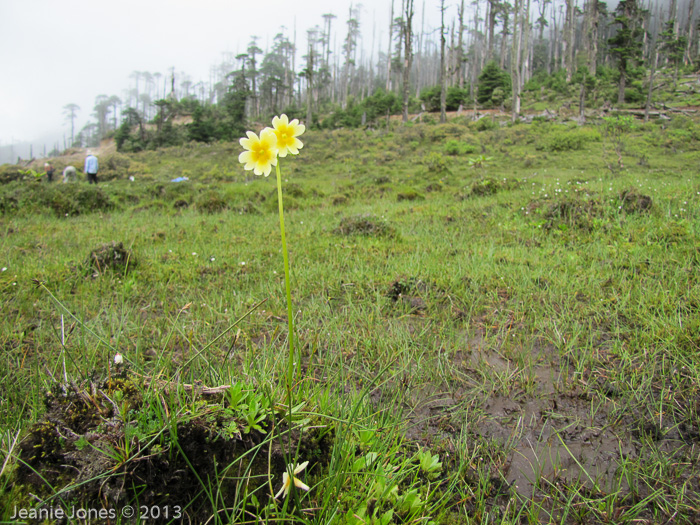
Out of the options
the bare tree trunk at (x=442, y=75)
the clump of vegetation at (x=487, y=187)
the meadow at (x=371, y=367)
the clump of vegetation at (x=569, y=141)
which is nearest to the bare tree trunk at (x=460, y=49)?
the bare tree trunk at (x=442, y=75)

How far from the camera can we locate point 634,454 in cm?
161

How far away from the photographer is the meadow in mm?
1104

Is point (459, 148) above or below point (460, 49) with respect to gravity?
below

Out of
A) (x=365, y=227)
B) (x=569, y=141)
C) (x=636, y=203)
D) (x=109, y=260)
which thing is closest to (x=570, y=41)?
(x=569, y=141)

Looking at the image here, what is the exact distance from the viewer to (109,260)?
3.72 metres

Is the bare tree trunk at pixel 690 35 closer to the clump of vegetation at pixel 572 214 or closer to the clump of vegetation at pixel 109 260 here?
Answer: the clump of vegetation at pixel 572 214

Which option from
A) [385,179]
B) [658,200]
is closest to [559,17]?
[385,179]

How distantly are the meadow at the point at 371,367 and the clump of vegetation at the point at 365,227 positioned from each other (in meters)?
0.03

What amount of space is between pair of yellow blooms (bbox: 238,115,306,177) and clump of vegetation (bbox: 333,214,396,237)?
3.76m

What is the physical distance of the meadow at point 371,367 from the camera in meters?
1.10

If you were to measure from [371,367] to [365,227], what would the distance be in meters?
3.28

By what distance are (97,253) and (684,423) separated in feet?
15.9

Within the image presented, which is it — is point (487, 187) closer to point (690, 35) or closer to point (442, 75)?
point (442, 75)

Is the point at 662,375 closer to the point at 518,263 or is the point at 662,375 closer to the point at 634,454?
the point at 634,454
